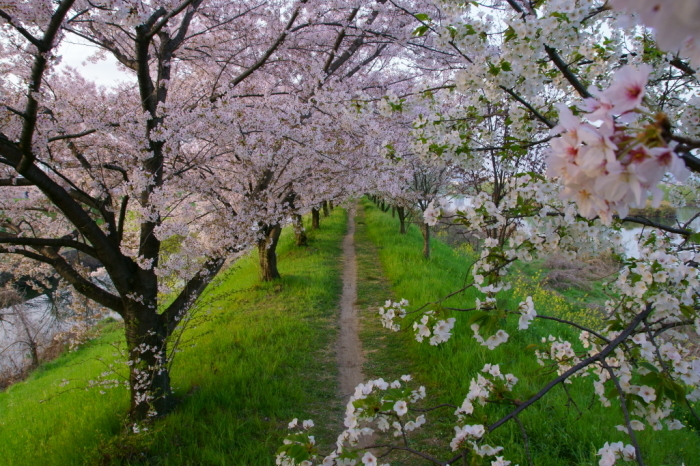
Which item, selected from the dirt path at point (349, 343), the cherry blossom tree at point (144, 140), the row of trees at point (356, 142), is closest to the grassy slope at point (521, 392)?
the dirt path at point (349, 343)

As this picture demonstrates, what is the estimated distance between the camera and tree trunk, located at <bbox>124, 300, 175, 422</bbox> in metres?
4.32

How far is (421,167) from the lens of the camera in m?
12.0

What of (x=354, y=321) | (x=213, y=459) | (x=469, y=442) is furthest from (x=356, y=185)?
(x=469, y=442)

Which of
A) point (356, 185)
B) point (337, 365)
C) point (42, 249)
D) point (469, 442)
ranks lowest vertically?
point (337, 365)

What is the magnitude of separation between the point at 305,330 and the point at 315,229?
1136 cm

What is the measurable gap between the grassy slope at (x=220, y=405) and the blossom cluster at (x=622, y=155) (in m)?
4.05

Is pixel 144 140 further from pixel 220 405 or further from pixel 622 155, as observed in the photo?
pixel 622 155

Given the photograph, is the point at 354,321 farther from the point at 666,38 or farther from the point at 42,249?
the point at 666,38

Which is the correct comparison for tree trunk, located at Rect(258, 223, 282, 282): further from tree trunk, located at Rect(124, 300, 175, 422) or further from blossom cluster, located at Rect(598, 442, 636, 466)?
blossom cluster, located at Rect(598, 442, 636, 466)

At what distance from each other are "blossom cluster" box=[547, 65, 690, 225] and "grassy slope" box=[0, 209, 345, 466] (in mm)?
4045

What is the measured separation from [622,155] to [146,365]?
4.96 meters

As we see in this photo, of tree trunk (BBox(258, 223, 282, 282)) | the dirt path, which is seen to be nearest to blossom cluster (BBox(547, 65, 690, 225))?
the dirt path

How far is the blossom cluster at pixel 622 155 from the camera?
69cm

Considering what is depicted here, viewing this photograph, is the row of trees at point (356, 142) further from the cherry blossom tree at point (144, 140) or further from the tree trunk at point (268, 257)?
the tree trunk at point (268, 257)
